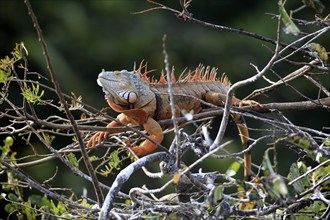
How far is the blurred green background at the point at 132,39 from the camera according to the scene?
10.4m

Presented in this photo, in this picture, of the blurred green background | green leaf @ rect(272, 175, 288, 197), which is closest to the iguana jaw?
green leaf @ rect(272, 175, 288, 197)

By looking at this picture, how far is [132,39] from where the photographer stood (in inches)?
445

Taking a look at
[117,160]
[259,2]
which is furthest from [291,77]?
[259,2]

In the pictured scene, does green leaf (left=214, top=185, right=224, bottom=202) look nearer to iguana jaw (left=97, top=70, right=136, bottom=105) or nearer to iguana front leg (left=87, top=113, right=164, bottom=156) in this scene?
iguana front leg (left=87, top=113, right=164, bottom=156)

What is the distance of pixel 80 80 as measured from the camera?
10586 mm

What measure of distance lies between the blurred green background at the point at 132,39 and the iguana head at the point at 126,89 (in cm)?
649

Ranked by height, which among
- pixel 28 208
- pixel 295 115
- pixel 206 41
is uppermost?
pixel 28 208

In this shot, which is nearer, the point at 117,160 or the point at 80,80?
the point at 117,160

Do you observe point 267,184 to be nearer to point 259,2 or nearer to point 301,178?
point 301,178

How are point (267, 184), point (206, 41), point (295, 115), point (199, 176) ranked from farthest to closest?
1. point (206, 41)
2. point (295, 115)
3. point (199, 176)
4. point (267, 184)

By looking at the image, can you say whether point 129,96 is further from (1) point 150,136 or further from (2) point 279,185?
(2) point 279,185

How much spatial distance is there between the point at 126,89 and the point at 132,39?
26.1 feet

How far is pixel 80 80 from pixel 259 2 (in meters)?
3.10

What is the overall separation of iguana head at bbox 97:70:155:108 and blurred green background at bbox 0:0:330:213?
6.49m
